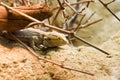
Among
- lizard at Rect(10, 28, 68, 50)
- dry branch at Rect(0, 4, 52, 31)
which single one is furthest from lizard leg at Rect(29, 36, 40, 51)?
dry branch at Rect(0, 4, 52, 31)

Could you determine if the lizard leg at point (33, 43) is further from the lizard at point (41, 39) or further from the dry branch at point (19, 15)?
the dry branch at point (19, 15)

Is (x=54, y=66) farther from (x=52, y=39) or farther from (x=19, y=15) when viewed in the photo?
(x=19, y=15)

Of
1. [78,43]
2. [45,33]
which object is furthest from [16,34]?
[78,43]

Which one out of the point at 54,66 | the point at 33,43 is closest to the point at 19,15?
the point at 33,43

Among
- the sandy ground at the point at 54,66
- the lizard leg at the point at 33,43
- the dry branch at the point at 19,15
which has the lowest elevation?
the sandy ground at the point at 54,66

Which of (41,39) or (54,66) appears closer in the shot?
(54,66)

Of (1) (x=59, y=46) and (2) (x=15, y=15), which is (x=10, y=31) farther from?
(1) (x=59, y=46)

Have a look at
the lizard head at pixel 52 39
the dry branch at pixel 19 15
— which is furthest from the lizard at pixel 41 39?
the dry branch at pixel 19 15

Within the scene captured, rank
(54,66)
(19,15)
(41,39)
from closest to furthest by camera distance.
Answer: (19,15), (54,66), (41,39)
